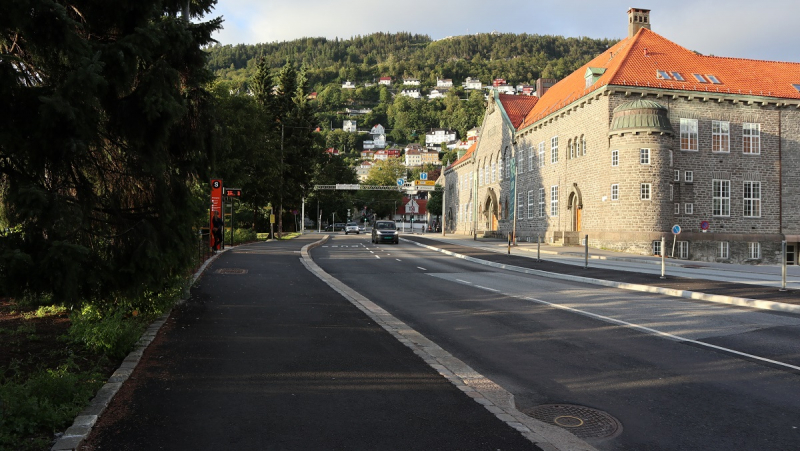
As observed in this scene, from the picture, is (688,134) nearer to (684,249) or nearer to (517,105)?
(684,249)

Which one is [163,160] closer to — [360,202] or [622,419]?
[622,419]

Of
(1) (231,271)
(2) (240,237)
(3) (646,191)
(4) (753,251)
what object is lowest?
(4) (753,251)

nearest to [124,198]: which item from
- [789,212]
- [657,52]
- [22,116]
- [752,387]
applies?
[22,116]

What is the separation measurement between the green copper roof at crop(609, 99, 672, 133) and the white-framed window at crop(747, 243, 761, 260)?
35.4 feet

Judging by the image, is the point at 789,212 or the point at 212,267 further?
the point at 789,212

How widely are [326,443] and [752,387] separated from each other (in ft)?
15.3

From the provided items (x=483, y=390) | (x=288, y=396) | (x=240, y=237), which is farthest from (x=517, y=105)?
(x=288, y=396)

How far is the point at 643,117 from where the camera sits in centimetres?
3556

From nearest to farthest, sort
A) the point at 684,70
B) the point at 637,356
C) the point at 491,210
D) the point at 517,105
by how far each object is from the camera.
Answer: the point at 637,356, the point at 684,70, the point at 517,105, the point at 491,210

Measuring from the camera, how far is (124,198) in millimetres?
7582

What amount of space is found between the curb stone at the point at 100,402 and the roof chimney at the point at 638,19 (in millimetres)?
47312

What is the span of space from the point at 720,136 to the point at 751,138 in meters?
2.63

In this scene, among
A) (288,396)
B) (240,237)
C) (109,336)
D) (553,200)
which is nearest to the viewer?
(288,396)

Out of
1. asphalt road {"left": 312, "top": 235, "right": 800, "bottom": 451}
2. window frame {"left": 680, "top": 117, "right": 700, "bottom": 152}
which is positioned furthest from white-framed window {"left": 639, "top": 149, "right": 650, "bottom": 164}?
asphalt road {"left": 312, "top": 235, "right": 800, "bottom": 451}
